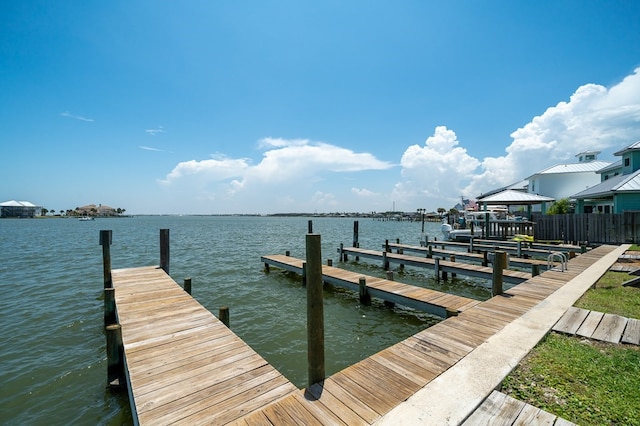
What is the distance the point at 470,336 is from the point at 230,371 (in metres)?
4.13

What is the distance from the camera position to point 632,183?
20109mm

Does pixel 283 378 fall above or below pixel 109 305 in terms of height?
above

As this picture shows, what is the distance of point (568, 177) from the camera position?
38.9 meters

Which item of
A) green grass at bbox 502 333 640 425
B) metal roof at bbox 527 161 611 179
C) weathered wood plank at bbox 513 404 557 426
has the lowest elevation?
green grass at bbox 502 333 640 425

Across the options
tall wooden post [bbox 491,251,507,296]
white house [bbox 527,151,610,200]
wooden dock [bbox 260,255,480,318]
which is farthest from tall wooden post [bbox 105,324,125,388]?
white house [bbox 527,151,610,200]

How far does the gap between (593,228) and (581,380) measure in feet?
70.5

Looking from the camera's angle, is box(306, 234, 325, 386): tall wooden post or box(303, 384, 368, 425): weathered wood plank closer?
box(303, 384, 368, 425): weathered wood plank

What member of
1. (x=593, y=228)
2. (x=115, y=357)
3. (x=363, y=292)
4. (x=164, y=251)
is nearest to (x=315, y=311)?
(x=115, y=357)

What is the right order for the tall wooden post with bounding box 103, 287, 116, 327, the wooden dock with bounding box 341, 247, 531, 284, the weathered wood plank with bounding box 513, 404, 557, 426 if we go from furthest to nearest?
the wooden dock with bounding box 341, 247, 531, 284
the tall wooden post with bounding box 103, 287, 116, 327
the weathered wood plank with bounding box 513, 404, 557, 426

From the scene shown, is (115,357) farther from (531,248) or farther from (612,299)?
(531,248)

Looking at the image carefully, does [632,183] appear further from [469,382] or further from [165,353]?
[165,353]

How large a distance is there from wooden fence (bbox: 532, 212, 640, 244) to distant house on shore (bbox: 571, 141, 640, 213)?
36.3 inches

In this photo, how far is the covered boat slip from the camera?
127 inches

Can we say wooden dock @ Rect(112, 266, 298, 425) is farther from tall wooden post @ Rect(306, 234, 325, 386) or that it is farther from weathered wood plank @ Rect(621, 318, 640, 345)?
weathered wood plank @ Rect(621, 318, 640, 345)
